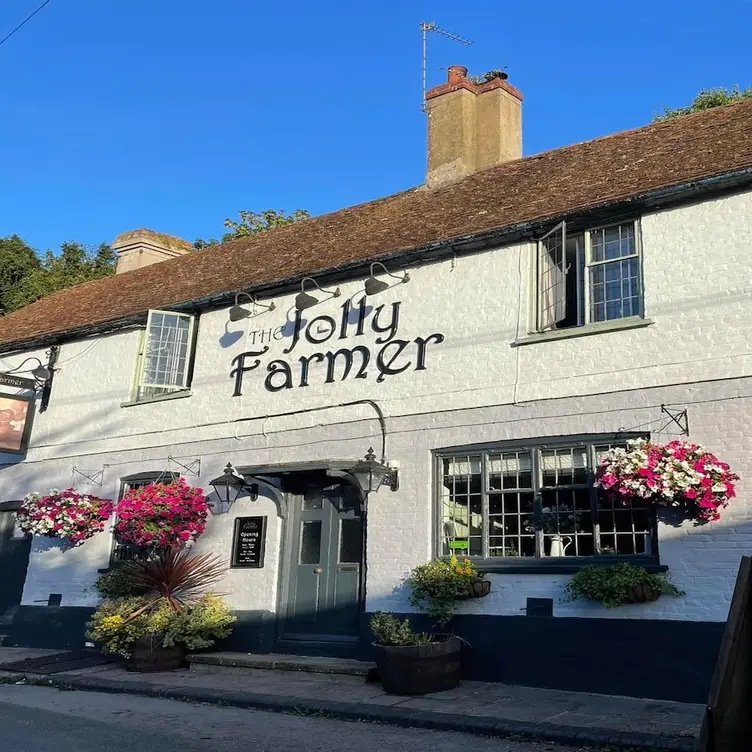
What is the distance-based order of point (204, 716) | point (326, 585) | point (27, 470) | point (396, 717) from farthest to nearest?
point (27, 470)
point (326, 585)
point (204, 716)
point (396, 717)

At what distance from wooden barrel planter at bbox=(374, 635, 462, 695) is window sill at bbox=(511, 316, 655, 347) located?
3721 mm

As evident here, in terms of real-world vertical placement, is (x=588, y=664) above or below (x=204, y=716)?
above

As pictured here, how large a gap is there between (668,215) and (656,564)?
404 cm

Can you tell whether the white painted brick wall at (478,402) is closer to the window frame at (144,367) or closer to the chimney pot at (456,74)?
the window frame at (144,367)

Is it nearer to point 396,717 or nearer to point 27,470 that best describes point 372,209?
point 27,470

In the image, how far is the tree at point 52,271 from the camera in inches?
1312

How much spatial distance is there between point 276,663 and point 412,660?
242 cm

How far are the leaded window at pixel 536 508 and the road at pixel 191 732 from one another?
2.82 metres

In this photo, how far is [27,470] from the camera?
1498 centimetres

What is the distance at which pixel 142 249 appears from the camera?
65.4 feet

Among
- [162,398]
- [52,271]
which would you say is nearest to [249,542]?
[162,398]

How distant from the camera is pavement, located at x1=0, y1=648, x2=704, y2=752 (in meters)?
6.86

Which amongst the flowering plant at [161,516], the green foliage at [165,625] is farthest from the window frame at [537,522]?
the flowering plant at [161,516]

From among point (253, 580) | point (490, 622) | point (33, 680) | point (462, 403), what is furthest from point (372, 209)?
point (33, 680)
